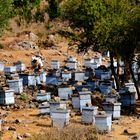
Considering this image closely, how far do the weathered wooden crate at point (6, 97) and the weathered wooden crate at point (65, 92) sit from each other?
2.65 m

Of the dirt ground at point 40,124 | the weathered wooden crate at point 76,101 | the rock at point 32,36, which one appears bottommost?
the dirt ground at point 40,124

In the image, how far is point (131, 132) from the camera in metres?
18.4

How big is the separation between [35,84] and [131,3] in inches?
251

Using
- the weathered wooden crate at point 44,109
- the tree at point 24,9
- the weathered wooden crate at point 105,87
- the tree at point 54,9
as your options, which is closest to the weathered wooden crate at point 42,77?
the weathered wooden crate at point 105,87

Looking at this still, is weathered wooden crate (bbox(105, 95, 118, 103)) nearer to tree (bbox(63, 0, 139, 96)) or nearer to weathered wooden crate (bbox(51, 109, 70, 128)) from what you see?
tree (bbox(63, 0, 139, 96))

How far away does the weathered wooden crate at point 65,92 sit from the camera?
2411 centimetres

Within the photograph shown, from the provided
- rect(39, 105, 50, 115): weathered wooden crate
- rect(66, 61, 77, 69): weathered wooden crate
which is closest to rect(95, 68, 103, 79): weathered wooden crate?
rect(66, 61, 77, 69): weathered wooden crate

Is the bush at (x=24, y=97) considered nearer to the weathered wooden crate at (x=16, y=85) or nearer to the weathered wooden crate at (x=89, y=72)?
the weathered wooden crate at (x=16, y=85)

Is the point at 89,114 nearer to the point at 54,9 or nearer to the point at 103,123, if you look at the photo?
the point at 103,123

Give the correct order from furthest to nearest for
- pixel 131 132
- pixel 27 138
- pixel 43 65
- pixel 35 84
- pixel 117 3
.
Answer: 1. pixel 43 65
2. pixel 35 84
3. pixel 117 3
4. pixel 131 132
5. pixel 27 138

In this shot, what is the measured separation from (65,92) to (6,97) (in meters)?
3.13

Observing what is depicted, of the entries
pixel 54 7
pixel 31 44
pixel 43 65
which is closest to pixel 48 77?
pixel 43 65

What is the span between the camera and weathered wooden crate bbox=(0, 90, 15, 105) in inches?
873

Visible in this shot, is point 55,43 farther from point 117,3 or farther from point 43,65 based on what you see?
point 117,3
